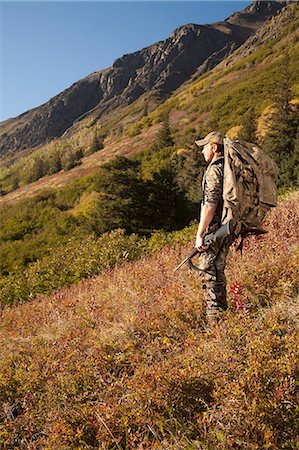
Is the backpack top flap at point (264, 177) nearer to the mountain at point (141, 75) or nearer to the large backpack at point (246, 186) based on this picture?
the large backpack at point (246, 186)

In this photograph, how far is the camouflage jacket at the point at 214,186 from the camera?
378cm

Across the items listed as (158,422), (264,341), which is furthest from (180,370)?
(264,341)

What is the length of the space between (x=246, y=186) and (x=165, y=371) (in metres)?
2.00

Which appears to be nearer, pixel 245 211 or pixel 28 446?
pixel 28 446

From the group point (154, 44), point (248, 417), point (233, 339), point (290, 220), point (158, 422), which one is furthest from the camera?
point (154, 44)

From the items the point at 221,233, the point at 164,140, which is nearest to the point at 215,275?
the point at 221,233

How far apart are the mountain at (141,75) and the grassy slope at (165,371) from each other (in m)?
123

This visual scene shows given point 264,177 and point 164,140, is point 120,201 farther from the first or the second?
point 164,140

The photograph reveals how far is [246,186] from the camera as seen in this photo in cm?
364

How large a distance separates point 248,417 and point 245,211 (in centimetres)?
211

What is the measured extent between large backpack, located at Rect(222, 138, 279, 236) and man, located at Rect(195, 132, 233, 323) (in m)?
0.16

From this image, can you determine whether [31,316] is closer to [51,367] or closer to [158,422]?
[51,367]

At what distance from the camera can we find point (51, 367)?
11.9 ft

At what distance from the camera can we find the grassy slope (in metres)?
2.21
